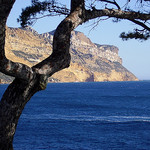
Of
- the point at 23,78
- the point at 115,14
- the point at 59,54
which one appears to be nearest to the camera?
the point at 23,78

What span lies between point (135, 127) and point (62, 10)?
2934 centimetres

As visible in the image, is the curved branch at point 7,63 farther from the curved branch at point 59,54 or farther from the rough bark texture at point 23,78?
the curved branch at point 59,54

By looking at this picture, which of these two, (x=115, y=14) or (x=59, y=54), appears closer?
(x=59, y=54)

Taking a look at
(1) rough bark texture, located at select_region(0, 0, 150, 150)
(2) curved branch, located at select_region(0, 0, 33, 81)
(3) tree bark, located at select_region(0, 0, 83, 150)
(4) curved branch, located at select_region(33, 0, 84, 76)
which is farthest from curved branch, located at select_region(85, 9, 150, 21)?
(2) curved branch, located at select_region(0, 0, 33, 81)

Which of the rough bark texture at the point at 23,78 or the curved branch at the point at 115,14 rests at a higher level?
A: the curved branch at the point at 115,14

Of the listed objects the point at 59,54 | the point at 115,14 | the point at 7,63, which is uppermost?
the point at 115,14

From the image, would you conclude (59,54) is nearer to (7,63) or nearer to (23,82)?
(23,82)

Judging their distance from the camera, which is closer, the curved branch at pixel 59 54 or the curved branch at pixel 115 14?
the curved branch at pixel 59 54

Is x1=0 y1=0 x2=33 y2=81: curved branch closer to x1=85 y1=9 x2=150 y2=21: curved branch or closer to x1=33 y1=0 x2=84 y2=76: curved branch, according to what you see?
x1=33 y1=0 x2=84 y2=76: curved branch

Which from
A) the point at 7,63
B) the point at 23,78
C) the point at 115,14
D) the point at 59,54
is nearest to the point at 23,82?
the point at 23,78

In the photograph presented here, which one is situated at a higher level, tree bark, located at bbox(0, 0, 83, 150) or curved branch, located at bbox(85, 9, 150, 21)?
curved branch, located at bbox(85, 9, 150, 21)

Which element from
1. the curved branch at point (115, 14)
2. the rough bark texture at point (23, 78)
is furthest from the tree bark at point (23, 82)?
the curved branch at point (115, 14)

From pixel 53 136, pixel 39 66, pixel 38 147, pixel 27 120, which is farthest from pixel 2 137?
pixel 27 120

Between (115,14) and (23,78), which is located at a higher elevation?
(115,14)
